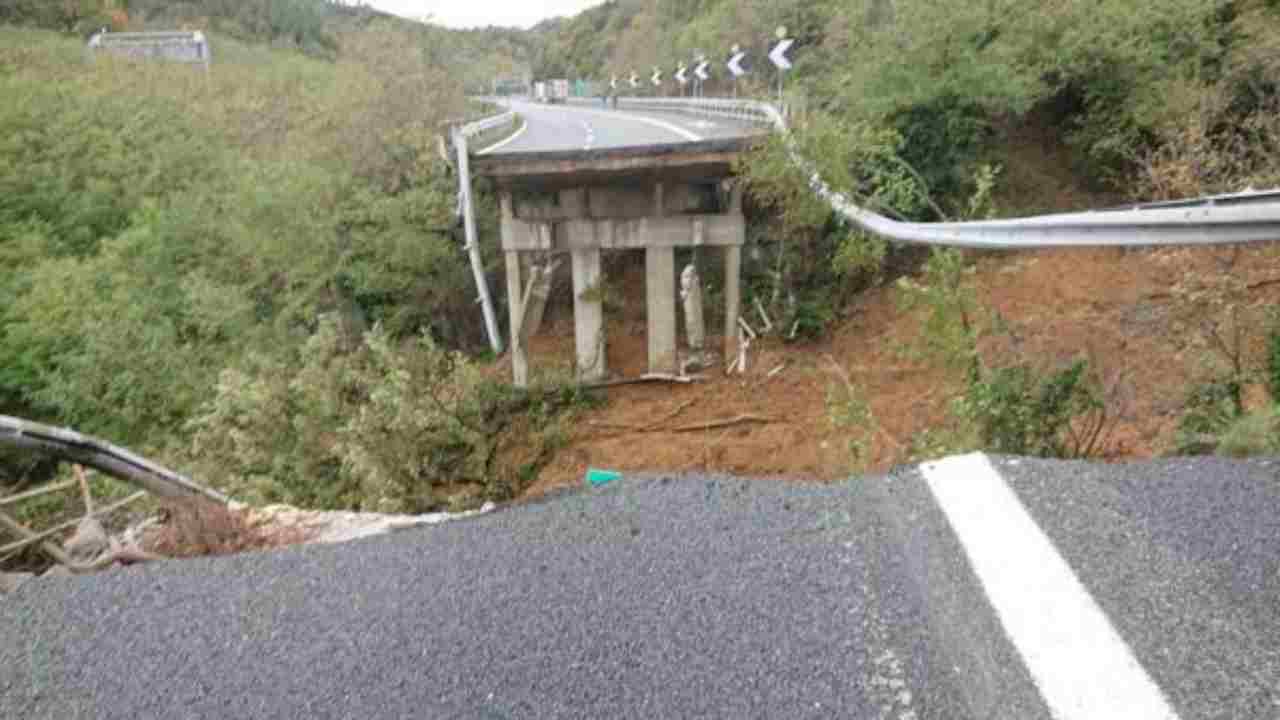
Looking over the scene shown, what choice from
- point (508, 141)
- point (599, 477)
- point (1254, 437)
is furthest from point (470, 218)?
point (1254, 437)

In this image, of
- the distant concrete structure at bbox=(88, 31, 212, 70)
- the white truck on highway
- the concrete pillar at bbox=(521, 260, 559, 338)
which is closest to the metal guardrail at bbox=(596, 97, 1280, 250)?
the concrete pillar at bbox=(521, 260, 559, 338)

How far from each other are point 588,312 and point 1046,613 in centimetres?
1149

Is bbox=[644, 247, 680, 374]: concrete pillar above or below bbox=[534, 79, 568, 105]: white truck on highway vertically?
below

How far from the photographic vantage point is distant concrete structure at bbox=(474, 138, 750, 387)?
12.4 metres

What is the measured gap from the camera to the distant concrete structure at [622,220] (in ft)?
40.8

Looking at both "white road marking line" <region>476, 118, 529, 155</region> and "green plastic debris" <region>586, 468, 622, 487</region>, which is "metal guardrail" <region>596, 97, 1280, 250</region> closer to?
"green plastic debris" <region>586, 468, 622, 487</region>

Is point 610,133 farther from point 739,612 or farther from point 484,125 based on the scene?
point 739,612

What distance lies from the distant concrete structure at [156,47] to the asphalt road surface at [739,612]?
51143 mm

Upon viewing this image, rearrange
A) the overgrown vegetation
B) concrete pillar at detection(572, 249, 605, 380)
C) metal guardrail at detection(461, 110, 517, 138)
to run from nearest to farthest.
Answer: the overgrown vegetation
concrete pillar at detection(572, 249, 605, 380)
metal guardrail at detection(461, 110, 517, 138)

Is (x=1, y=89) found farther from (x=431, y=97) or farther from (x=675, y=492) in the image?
(x=675, y=492)

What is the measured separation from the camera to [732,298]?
12.9m

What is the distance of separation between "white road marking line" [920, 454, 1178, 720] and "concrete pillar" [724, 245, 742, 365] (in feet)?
33.1

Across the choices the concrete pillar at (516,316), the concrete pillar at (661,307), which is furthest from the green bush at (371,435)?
the concrete pillar at (661,307)

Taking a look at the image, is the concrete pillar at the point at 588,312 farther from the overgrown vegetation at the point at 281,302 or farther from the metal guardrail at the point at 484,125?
the metal guardrail at the point at 484,125
